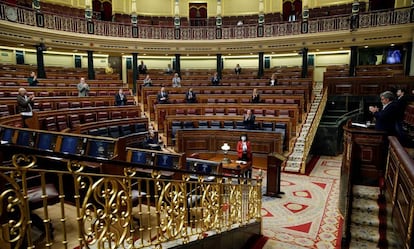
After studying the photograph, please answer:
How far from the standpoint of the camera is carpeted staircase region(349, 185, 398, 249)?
3130 mm

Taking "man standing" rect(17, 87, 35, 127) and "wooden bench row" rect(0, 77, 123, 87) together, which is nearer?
"man standing" rect(17, 87, 35, 127)

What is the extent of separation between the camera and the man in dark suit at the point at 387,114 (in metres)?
3.55

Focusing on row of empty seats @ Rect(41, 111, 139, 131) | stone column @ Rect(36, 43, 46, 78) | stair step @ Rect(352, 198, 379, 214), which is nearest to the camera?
stair step @ Rect(352, 198, 379, 214)

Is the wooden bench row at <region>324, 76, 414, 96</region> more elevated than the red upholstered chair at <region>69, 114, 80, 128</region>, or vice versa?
the wooden bench row at <region>324, 76, 414, 96</region>

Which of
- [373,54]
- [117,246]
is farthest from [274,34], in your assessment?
[117,246]

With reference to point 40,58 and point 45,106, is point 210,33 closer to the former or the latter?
point 40,58

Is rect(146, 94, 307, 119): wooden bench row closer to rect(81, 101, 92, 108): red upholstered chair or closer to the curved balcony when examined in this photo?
rect(81, 101, 92, 108): red upholstered chair

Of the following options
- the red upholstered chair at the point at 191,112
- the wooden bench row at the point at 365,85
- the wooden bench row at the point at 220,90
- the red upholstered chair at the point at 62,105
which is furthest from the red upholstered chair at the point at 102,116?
the wooden bench row at the point at 365,85

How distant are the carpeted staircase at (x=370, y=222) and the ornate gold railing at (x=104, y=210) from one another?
4.33 ft

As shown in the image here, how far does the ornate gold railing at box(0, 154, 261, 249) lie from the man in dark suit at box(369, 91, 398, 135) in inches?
77.0

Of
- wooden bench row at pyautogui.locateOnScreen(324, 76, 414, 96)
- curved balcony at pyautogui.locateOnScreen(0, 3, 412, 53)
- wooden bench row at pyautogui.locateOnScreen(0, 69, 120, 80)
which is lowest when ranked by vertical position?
wooden bench row at pyautogui.locateOnScreen(324, 76, 414, 96)

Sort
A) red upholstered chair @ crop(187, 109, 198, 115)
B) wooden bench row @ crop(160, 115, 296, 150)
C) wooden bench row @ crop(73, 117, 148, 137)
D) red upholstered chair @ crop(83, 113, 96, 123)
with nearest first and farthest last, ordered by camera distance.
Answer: wooden bench row @ crop(73, 117, 148, 137) → red upholstered chair @ crop(83, 113, 96, 123) → wooden bench row @ crop(160, 115, 296, 150) → red upholstered chair @ crop(187, 109, 198, 115)

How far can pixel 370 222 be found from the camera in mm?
3326

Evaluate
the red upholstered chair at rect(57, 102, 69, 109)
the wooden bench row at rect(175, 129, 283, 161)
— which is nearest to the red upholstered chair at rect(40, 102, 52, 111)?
the red upholstered chair at rect(57, 102, 69, 109)
